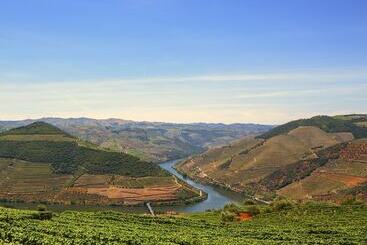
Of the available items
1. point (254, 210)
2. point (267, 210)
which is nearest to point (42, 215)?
point (254, 210)

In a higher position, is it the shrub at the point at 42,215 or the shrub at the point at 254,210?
the shrub at the point at 42,215

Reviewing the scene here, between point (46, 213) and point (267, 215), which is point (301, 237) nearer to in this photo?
point (267, 215)

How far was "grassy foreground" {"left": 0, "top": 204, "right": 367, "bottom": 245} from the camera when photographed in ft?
197

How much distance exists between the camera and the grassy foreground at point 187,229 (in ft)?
197

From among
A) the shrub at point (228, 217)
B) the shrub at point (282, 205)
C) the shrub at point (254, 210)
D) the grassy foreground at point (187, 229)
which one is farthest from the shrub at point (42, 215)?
the shrub at point (282, 205)

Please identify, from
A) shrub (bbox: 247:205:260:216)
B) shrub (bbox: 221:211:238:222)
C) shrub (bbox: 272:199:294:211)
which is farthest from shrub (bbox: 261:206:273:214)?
shrub (bbox: 221:211:238:222)

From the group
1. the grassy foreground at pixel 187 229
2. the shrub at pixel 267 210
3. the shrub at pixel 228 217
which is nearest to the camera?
the grassy foreground at pixel 187 229

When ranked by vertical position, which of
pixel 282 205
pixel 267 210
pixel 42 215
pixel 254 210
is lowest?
pixel 254 210

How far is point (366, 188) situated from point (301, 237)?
109m

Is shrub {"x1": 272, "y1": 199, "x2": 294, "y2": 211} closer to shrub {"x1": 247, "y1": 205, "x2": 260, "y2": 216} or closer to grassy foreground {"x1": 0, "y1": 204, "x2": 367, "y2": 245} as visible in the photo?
shrub {"x1": 247, "y1": 205, "x2": 260, "y2": 216}

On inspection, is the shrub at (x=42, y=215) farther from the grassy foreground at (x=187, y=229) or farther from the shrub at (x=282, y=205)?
the shrub at (x=282, y=205)

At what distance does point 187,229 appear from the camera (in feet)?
262

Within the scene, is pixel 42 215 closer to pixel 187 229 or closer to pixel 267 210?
pixel 187 229

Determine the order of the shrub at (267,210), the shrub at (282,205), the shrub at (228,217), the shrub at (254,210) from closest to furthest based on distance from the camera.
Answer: the shrub at (228,217) < the shrub at (267,210) < the shrub at (282,205) < the shrub at (254,210)
